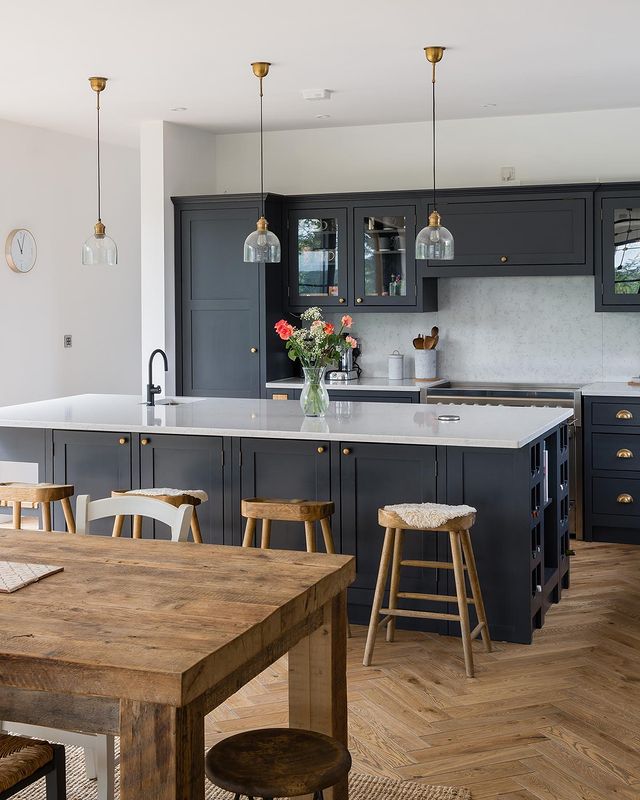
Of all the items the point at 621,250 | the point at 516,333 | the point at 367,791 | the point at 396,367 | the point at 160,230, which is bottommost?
the point at 367,791

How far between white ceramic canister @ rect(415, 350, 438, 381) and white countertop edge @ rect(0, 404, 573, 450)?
2.09 metres

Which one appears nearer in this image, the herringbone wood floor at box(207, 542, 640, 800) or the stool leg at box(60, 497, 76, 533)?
the herringbone wood floor at box(207, 542, 640, 800)

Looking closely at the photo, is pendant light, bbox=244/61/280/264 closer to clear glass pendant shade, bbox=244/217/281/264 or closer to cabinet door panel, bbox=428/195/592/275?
clear glass pendant shade, bbox=244/217/281/264

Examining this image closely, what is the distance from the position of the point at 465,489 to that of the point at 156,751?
2794 millimetres

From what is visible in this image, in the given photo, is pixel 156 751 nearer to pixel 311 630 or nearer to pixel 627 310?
pixel 311 630

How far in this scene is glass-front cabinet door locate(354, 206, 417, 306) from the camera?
23.2ft

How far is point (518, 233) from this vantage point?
679cm

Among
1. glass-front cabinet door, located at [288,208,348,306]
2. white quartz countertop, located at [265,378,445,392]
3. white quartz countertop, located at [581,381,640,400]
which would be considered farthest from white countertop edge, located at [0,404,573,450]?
glass-front cabinet door, located at [288,208,348,306]

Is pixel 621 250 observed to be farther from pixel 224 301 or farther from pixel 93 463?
pixel 93 463

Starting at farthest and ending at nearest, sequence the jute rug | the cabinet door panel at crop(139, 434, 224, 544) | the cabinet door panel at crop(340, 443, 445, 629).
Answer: the cabinet door panel at crop(139, 434, 224, 544)
the cabinet door panel at crop(340, 443, 445, 629)
the jute rug

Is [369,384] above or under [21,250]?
under

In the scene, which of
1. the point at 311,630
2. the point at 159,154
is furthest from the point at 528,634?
the point at 159,154

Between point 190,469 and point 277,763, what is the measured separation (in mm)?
2852

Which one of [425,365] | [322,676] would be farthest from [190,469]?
[425,365]
